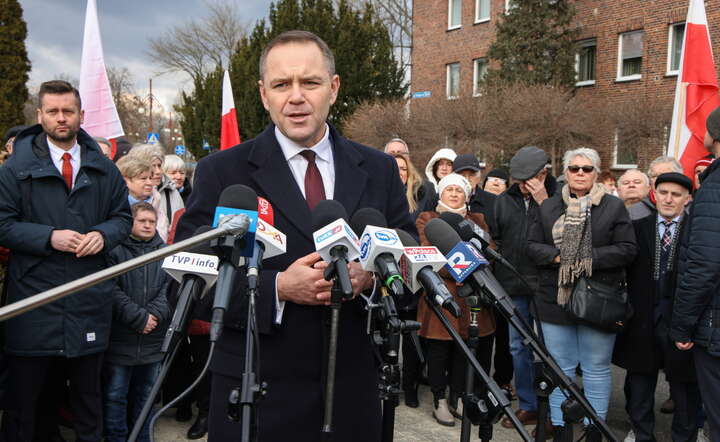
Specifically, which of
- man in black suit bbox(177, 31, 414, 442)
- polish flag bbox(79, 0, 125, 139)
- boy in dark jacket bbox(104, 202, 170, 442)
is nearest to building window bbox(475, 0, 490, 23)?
polish flag bbox(79, 0, 125, 139)

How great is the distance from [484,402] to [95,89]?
6.44 m

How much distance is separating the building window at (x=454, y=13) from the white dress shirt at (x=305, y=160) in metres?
26.6

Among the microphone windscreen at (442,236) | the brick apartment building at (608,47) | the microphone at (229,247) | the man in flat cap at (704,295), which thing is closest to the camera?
the microphone at (229,247)

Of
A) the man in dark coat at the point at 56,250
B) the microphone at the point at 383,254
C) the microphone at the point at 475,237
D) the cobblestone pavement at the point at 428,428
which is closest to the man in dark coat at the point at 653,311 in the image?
the cobblestone pavement at the point at 428,428

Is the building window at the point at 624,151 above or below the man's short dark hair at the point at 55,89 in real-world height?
above

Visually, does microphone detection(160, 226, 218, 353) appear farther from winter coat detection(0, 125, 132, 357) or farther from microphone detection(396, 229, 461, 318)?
winter coat detection(0, 125, 132, 357)

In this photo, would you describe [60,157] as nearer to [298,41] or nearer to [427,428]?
[298,41]

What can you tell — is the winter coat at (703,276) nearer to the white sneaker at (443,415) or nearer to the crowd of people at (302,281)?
the crowd of people at (302,281)

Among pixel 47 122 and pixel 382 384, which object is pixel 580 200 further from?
pixel 47 122

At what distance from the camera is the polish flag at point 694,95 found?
5902 millimetres

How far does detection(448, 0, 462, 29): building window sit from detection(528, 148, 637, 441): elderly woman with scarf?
80.3 feet

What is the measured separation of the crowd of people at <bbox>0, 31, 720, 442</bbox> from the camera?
2129mm

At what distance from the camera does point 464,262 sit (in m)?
1.89

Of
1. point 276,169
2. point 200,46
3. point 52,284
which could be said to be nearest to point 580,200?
point 276,169
